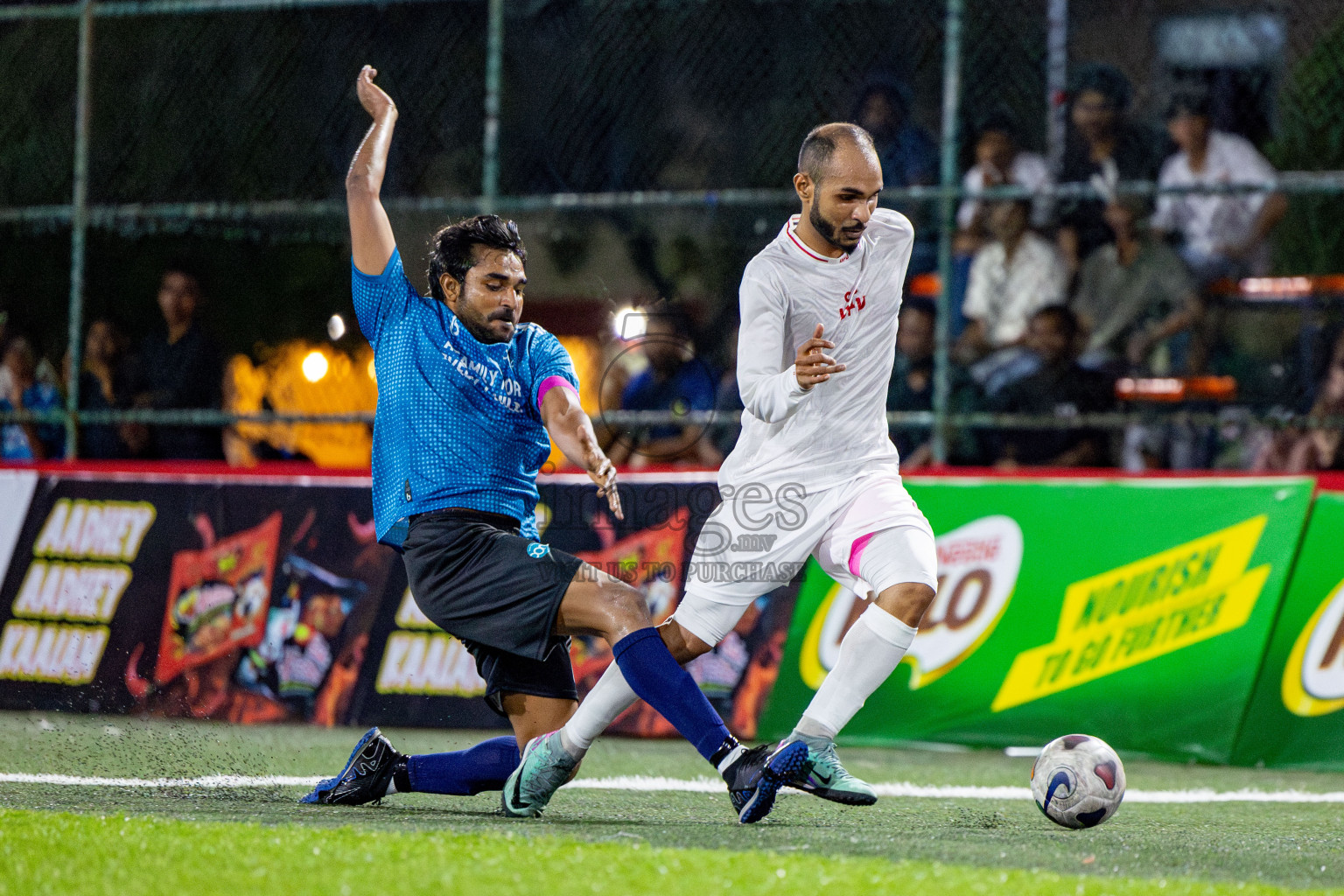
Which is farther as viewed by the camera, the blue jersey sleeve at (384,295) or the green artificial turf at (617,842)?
the blue jersey sleeve at (384,295)

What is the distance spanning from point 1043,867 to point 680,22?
6290 mm

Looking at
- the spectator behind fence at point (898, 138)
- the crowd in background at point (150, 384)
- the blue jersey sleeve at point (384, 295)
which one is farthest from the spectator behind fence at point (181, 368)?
the blue jersey sleeve at point (384, 295)

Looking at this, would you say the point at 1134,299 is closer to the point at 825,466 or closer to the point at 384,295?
the point at 825,466

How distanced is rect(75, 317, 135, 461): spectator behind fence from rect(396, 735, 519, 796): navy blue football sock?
205 inches

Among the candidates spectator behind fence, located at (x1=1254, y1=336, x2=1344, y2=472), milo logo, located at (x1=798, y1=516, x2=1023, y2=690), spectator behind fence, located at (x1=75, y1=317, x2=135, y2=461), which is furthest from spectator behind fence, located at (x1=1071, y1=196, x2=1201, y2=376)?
spectator behind fence, located at (x1=75, y1=317, x2=135, y2=461)

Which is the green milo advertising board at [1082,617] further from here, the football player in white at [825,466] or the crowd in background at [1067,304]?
the football player in white at [825,466]

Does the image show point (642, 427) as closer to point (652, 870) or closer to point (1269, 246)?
point (1269, 246)

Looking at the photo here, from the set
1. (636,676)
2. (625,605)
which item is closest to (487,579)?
(625,605)

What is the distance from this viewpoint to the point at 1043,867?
409 centimetres

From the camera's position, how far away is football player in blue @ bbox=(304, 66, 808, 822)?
486 centimetres

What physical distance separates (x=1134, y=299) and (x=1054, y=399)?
0.67 meters

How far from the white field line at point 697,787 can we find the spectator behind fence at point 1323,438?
87.4 inches

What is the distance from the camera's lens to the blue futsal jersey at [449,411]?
5.07 m

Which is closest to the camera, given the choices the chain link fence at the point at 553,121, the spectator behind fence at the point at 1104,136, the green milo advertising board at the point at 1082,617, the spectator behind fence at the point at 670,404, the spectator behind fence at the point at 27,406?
the green milo advertising board at the point at 1082,617
